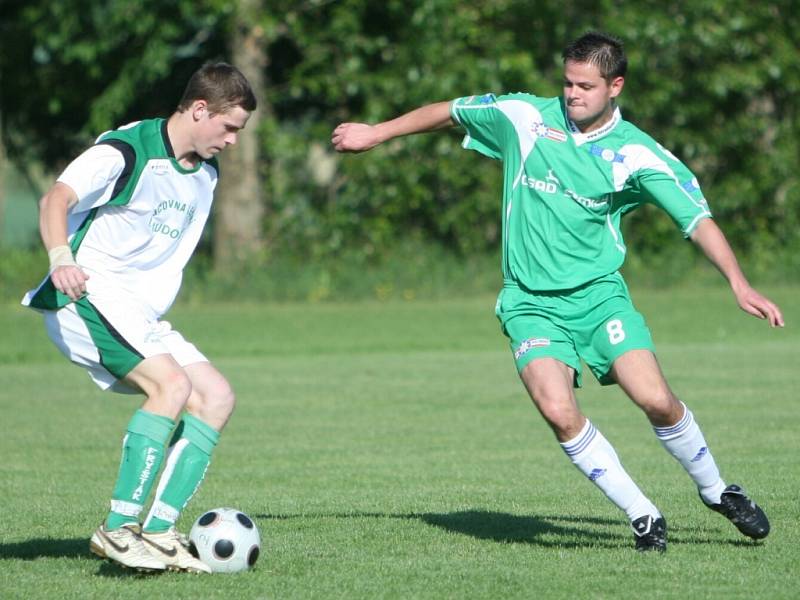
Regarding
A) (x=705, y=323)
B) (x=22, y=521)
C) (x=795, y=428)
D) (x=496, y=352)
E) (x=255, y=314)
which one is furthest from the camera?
(x=255, y=314)

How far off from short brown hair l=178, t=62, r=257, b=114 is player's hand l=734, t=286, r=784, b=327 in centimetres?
218

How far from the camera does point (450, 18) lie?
23484 mm

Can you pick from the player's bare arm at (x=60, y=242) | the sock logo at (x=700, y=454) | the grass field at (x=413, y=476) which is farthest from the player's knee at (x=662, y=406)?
the player's bare arm at (x=60, y=242)

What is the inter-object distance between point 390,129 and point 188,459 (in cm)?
179

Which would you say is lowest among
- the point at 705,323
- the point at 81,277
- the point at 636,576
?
the point at 705,323

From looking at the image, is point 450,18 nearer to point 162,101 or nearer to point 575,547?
point 162,101

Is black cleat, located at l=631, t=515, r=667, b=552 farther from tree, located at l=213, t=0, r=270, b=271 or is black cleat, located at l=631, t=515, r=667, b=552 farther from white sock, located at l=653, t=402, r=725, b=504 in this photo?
tree, located at l=213, t=0, r=270, b=271

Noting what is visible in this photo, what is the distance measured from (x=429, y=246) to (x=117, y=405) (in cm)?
1218

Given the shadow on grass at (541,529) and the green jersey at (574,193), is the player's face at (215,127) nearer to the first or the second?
the green jersey at (574,193)

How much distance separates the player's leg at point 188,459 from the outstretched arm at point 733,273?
83.7 inches

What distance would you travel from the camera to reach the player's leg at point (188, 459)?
5.98 meters

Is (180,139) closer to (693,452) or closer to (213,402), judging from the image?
(213,402)

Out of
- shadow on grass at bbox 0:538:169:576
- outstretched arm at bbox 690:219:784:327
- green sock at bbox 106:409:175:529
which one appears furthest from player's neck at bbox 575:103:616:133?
shadow on grass at bbox 0:538:169:576

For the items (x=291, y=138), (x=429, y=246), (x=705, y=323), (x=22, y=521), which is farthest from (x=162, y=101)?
(x=22, y=521)
